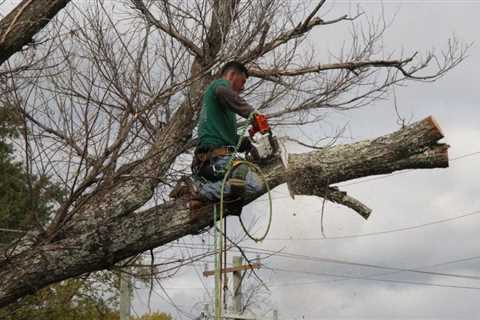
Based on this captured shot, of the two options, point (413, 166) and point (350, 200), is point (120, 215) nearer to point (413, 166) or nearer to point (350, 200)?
point (350, 200)

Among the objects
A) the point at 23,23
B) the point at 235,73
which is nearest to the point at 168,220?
the point at 235,73

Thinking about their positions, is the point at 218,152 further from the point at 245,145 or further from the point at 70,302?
the point at 70,302

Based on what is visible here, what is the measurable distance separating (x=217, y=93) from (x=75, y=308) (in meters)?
12.5

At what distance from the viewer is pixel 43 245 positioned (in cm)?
556

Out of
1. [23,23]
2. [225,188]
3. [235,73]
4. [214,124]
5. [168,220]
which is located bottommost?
[168,220]

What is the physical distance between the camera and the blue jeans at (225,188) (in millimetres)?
5458

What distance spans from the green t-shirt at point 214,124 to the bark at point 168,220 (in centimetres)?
39

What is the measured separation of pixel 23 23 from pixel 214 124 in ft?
5.26

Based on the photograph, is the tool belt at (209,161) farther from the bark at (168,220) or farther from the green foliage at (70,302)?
the green foliage at (70,302)

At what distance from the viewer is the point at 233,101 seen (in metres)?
5.43

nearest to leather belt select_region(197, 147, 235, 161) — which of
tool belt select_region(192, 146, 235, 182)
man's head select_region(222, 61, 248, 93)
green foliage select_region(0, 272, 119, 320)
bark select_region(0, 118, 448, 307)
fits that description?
tool belt select_region(192, 146, 235, 182)

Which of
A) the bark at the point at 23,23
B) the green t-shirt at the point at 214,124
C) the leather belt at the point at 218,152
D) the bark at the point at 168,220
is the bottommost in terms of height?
the bark at the point at 168,220

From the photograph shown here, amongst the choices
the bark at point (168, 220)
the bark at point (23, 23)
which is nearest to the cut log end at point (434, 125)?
the bark at point (168, 220)

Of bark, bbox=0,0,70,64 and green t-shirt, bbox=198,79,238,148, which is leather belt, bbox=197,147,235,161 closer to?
green t-shirt, bbox=198,79,238,148
